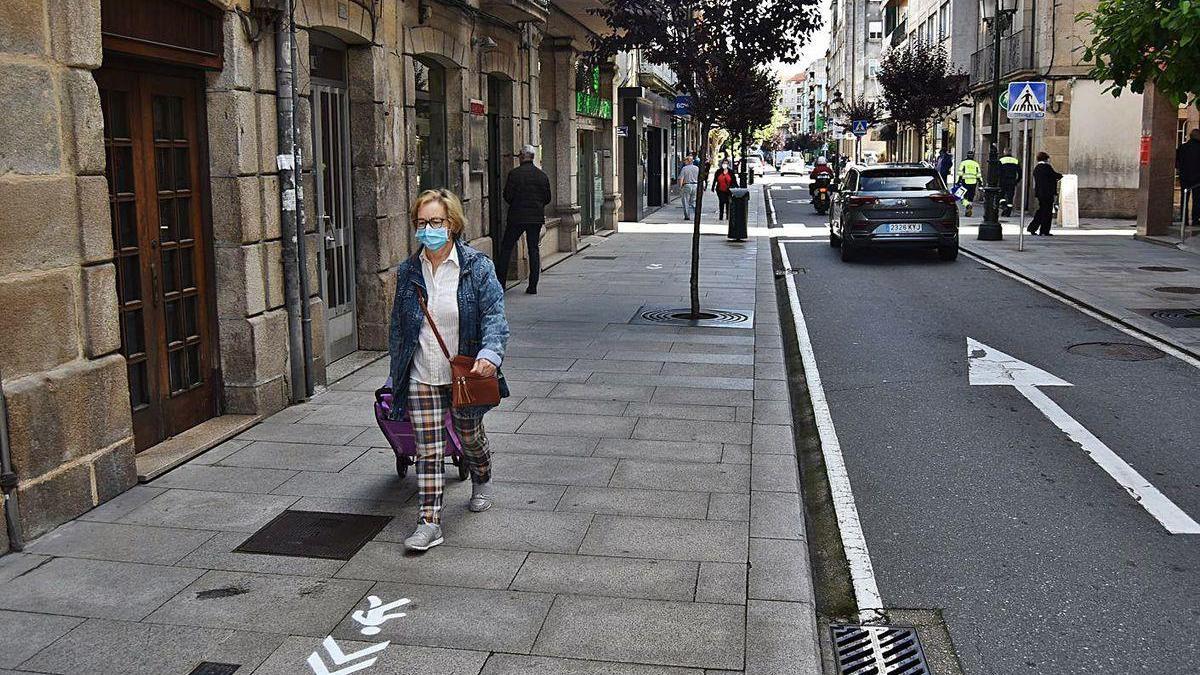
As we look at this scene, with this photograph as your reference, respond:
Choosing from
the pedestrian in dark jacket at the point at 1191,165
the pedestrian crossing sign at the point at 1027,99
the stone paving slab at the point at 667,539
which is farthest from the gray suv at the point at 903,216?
the stone paving slab at the point at 667,539

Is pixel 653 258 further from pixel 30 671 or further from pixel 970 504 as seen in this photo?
pixel 30 671

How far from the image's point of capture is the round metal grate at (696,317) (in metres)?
12.9

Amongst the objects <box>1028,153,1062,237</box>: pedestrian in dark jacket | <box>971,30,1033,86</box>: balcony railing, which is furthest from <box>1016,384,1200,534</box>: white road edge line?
<box>971,30,1033,86</box>: balcony railing

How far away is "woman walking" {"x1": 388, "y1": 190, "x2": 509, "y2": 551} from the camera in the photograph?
5.56 meters

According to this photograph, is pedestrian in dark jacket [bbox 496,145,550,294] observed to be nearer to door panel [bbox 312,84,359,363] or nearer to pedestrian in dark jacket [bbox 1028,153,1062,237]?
door panel [bbox 312,84,359,363]

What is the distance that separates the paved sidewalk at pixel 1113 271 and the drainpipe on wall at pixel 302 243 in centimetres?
786

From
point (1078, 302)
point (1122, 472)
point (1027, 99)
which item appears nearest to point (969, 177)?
point (1027, 99)

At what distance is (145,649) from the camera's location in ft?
14.4

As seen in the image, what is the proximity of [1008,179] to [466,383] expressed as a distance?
2511cm

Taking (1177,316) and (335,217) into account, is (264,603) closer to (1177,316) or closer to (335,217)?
(335,217)

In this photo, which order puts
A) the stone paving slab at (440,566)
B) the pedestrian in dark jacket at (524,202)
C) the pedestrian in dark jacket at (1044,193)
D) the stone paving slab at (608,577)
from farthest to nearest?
the pedestrian in dark jacket at (1044,193) < the pedestrian in dark jacket at (524,202) < the stone paving slab at (440,566) < the stone paving slab at (608,577)

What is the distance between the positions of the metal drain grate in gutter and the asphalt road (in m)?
0.19

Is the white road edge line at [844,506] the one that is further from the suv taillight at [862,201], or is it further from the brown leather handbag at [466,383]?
the suv taillight at [862,201]

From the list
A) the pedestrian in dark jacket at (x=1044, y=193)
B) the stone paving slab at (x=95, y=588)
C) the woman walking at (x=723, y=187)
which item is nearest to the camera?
the stone paving slab at (x=95, y=588)
